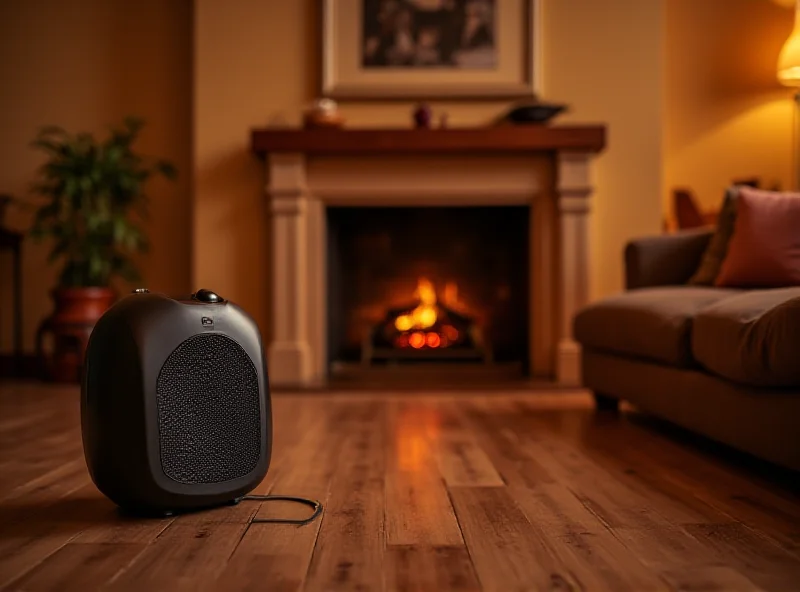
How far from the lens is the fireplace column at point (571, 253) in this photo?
3.93m

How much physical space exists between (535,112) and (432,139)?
1.58 ft

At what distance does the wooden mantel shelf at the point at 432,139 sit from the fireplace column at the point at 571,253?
4.7 inches

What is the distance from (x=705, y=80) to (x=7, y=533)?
4.05 m

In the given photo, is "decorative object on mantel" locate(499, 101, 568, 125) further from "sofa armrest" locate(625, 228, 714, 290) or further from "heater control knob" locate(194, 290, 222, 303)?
"heater control knob" locate(194, 290, 222, 303)

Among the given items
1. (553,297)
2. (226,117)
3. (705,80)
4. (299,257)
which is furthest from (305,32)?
(705,80)

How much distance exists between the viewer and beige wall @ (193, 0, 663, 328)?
4047mm

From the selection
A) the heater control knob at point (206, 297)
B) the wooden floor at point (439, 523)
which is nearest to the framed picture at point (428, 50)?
the wooden floor at point (439, 523)

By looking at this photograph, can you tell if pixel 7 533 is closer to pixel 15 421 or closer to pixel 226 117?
pixel 15 421

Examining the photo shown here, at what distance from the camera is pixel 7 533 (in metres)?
1.43

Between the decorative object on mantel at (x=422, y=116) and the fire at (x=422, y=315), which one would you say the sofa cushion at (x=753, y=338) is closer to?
the decorative object on mantel at (x=422, y=116)

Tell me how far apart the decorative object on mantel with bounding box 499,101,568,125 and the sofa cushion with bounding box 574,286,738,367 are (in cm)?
112

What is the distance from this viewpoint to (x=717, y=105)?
4445 millimetres

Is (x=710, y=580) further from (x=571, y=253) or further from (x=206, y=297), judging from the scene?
(x=571, y=253)

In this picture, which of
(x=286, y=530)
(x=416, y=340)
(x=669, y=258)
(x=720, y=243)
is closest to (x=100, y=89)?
(x=416, y=340)
